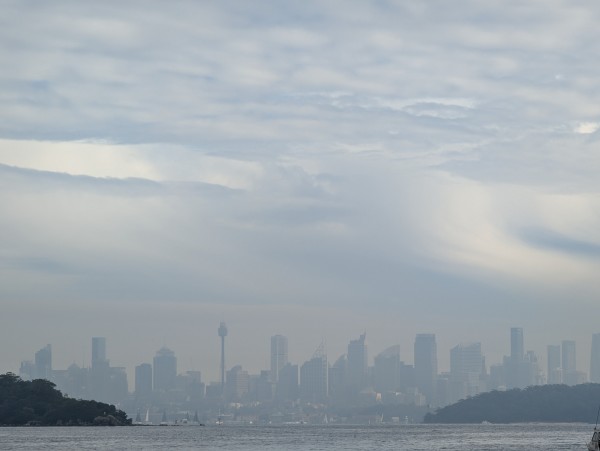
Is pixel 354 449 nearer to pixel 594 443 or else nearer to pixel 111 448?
pixel 111 448

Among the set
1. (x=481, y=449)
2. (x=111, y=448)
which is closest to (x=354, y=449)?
(x=481, y=449)

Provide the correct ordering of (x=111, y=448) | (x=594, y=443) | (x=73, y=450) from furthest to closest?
(x=111, y=448)
(x=73, y=450)
(x=594, y=443)

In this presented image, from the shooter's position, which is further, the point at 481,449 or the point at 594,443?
the point at 481,449

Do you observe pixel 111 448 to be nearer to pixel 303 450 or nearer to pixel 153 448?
pixel 153 448

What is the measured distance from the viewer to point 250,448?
193250mm

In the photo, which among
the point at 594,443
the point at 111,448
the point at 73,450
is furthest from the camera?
the point at 111,448

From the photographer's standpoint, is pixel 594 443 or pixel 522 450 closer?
pixel 594 443

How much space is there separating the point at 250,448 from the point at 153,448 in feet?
54.7

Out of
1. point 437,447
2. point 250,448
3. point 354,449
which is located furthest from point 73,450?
point 437,447

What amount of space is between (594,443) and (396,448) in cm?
6560

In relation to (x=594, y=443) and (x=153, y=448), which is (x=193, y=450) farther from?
(x=594, y=443)

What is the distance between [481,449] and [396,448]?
15716 millimetres

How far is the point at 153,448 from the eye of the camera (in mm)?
189125

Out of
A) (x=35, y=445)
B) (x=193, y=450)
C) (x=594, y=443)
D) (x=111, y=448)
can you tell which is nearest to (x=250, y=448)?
(x=193, y=450)
